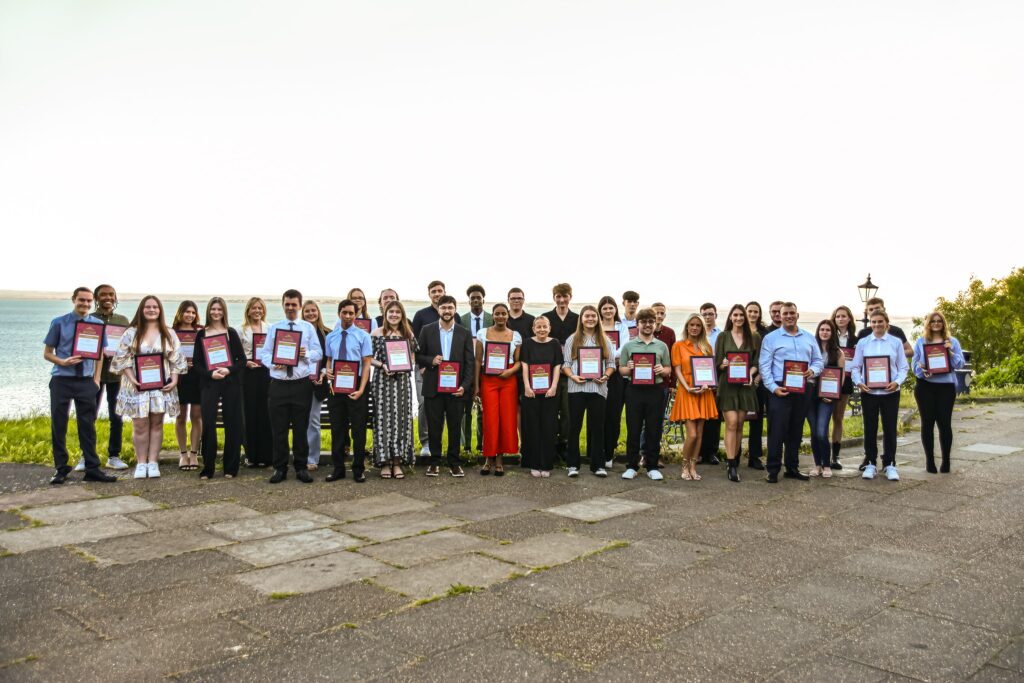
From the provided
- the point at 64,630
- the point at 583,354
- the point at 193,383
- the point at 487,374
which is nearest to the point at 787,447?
the point at 583,354

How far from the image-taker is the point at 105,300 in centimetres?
855

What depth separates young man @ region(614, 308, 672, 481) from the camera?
879 cm

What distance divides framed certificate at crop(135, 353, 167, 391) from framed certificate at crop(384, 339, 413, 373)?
231cm

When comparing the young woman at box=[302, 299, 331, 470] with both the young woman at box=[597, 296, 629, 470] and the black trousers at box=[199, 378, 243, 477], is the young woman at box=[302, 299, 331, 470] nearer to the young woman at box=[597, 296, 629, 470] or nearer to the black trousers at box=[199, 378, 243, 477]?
the black trousers at box=[199, 378, 243, 477]

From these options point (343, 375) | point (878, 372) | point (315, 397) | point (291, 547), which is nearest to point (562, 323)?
point (343, 375)

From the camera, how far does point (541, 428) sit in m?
8.82

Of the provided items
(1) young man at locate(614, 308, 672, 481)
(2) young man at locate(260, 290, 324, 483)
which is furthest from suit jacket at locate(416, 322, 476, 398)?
(1) young man at locate(614, 308, 672, 481)

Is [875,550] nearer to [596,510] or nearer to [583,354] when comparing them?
[596,510]

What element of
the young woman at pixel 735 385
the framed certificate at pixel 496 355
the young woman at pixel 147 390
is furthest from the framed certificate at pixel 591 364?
the young woman at pixel 147 390

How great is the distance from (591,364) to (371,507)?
2964 mm

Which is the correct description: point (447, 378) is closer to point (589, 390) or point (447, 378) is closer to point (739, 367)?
point (589, 390)

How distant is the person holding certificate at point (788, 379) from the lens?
8672 mm

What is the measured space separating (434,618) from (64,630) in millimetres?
1935

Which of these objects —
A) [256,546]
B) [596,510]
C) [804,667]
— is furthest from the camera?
[596,510]
